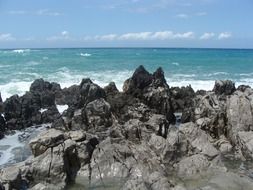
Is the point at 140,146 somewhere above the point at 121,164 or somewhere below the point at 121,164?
above

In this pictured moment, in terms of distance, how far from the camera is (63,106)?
78.7ft

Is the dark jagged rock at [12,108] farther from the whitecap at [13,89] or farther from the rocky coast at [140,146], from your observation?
the whitecap at [13,89]

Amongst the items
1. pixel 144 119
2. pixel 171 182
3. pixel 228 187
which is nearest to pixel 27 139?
pixel 144 119

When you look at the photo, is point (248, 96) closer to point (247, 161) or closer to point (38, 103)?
point (247, 161)

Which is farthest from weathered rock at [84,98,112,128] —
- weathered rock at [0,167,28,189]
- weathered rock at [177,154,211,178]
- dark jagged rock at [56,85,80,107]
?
dark jagged rock at [56,85,80,107]

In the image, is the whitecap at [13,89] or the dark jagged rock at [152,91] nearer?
the dark jagged rock at [152,91]

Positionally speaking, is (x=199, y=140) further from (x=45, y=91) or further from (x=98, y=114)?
(x=45, y=91)

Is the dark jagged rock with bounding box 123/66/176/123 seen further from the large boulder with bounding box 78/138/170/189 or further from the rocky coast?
the large boulder with bounding box 78/138/170/189

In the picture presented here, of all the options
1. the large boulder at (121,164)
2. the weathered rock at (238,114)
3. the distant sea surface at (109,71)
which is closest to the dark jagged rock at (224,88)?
the weathered rock at (238,114)

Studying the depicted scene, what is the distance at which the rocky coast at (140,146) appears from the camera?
1231cm

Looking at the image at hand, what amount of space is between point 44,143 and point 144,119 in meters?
4.99

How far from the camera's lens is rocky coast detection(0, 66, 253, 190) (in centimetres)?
1231

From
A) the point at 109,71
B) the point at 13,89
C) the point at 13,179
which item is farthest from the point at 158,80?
the point at 109,71

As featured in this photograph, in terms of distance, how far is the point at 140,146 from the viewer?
45.8 ft
